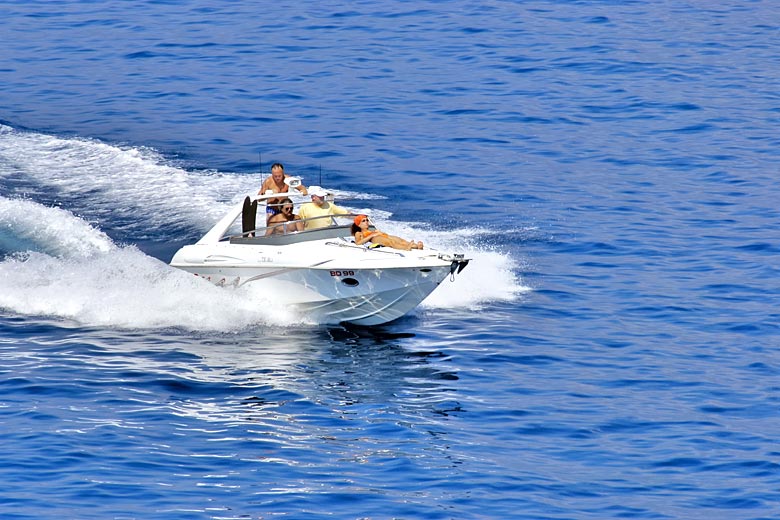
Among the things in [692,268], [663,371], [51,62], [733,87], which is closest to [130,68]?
[51,62]

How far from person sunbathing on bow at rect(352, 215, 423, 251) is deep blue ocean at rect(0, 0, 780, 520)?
1.47 meters

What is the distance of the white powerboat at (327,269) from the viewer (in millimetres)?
22141

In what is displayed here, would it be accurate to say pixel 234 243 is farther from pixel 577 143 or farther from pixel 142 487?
pixel 577 143

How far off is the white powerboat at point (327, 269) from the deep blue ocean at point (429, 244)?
1.34ft

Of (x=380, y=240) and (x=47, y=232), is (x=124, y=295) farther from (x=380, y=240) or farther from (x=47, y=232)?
(x=380, y=240)

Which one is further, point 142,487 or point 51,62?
point 51,62

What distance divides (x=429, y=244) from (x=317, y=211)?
3.80 metres

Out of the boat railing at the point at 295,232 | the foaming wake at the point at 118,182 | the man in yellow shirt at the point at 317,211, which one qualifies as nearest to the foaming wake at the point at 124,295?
the boat railing at the point at 295,232

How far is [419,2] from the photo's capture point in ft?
170

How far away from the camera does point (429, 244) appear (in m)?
26.8

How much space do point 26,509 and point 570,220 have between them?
55.3 feet

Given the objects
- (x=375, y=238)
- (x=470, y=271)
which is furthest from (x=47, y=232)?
(x=470, y=271)

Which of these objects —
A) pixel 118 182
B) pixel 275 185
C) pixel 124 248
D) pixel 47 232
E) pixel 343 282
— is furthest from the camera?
pixel 118 182

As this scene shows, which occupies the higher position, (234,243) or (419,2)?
(419,2)
